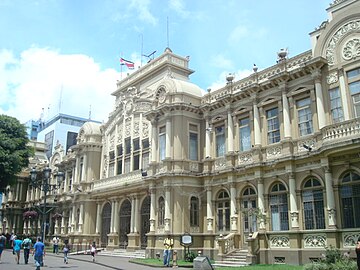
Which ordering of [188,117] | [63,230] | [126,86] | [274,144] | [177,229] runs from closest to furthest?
[274,144], [177,229], [188,117], [126,86], [63,230]

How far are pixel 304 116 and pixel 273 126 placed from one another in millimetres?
2063

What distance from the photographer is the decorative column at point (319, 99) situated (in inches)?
751

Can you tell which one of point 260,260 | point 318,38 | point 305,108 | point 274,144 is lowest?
point 260,260

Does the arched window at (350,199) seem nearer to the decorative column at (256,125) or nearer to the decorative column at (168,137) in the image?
the decorative column at (256,125)

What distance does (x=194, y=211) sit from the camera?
993 inches

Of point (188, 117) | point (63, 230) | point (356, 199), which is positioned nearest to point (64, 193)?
point (63, 230)

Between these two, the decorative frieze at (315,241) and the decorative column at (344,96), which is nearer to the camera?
the decorative frieze at (315,241)

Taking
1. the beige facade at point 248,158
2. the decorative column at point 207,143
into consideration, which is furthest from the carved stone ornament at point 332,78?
the decorative column at point 207,143

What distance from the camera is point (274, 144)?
2144 centimetres

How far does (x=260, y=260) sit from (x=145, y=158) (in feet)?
42.4

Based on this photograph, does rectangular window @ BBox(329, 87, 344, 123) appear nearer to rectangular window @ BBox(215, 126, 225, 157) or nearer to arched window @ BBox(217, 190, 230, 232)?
rectangular window @ BBox(215, 126, 225, 157)

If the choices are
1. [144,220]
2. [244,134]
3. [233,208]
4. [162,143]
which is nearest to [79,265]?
[144,220]

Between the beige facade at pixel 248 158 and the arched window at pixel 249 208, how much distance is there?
0.06m

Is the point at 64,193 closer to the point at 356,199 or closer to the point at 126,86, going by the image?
the point at 126,86
